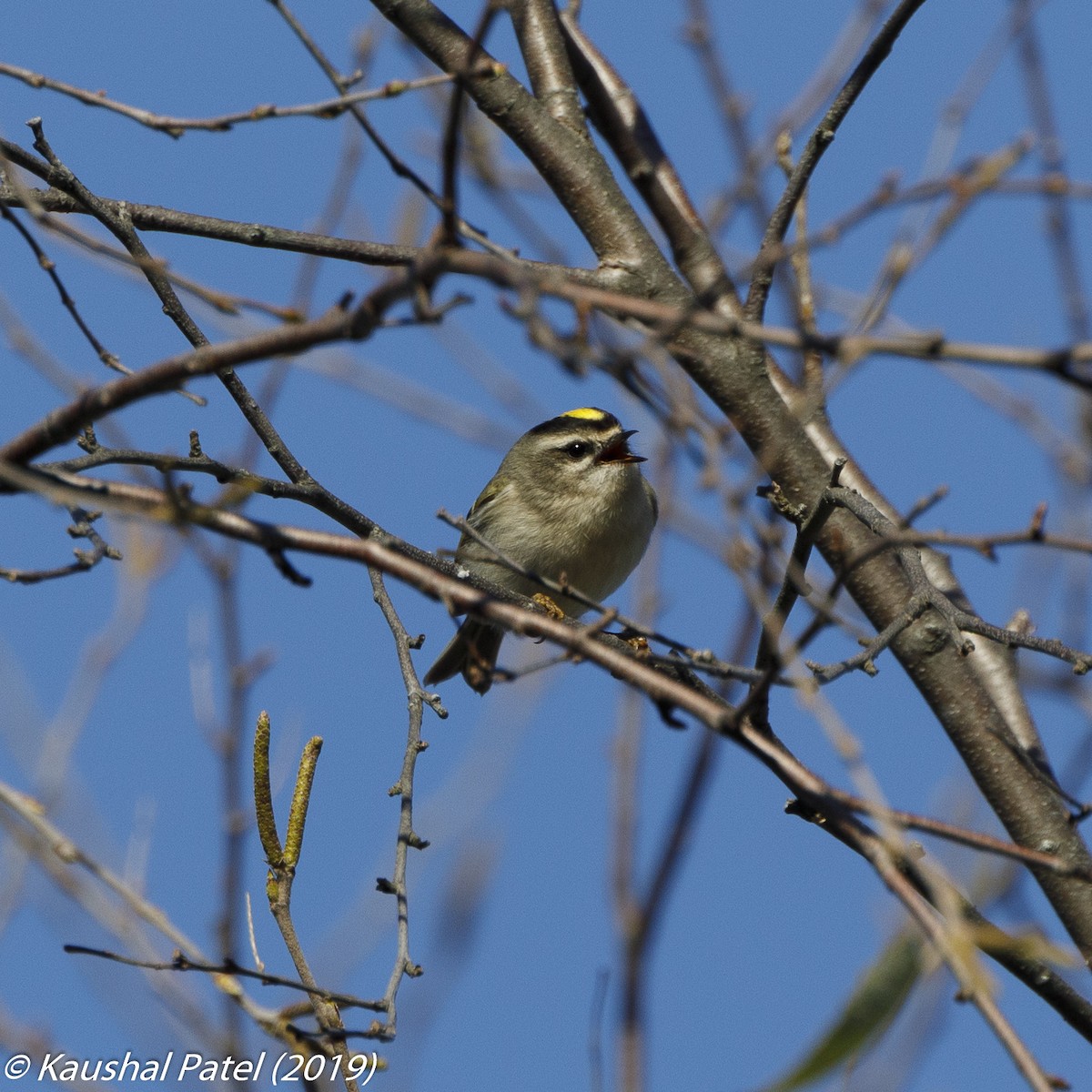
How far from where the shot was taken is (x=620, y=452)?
6098 millimetres

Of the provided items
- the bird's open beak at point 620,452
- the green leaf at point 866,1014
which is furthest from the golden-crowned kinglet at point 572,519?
the green leaf at point 866,1014

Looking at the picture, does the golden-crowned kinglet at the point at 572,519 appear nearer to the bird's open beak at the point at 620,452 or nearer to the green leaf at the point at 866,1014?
the bird's open beak at the point at 620,452

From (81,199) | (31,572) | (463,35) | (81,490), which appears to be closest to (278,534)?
(81,490)

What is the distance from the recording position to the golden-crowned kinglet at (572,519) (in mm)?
5820

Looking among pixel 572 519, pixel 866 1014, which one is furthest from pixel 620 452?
pixel 866 1014

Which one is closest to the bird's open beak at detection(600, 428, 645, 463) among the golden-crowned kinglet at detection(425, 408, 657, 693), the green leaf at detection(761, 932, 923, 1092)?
the golden-crowned kinglet at detection(425, 408, 657, 693)

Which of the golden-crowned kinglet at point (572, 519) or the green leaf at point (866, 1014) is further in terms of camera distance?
the golden-crowned kinglet at point (572, 519)

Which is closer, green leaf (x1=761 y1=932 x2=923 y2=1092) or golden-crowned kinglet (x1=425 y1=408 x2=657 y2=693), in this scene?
green leaf (x1=761 y1=932 x2=923 y2=1092)

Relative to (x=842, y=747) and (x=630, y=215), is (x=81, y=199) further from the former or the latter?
(x=842, y=747)

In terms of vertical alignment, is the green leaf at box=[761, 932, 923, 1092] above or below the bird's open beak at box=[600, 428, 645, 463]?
below

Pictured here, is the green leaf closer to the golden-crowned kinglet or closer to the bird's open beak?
the golden-crowned kinglet

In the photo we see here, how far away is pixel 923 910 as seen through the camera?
167 cm

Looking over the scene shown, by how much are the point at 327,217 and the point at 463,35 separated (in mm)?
723

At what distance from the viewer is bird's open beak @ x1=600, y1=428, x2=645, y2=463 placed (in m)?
5.96
